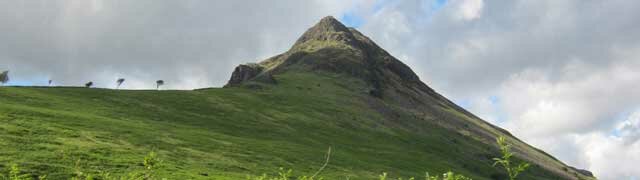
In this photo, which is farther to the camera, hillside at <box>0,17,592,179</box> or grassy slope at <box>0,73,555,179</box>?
hillside at <box>0,17,592,179</box>

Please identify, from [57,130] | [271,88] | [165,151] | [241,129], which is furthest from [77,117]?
[271,88]

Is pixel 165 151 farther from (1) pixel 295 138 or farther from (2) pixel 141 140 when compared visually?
(1) pixel 295 138

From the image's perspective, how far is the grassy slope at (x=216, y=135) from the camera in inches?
1992

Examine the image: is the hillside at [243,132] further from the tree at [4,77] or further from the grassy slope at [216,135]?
the tree at [4,77]

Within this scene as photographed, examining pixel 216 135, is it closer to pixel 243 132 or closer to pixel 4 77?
pixel 243 132

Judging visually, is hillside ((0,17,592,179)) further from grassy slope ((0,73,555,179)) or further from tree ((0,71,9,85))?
tree ((0,71,9,85))

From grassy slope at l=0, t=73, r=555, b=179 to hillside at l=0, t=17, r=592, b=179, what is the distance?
0.21m

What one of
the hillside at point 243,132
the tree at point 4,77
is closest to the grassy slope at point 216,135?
the hillside at point 243,132

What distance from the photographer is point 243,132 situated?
281 feet

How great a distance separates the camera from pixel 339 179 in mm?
61875

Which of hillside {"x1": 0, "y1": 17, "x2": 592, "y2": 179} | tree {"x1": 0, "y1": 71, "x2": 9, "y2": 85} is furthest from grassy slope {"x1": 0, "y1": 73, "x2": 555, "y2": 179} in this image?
tree {"x1": 0, "y1": 71, "x2": 9, "y2": 85}

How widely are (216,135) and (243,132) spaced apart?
9.90m

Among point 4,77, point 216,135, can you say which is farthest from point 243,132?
point 4,77

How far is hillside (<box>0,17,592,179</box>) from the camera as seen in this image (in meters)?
51.6
